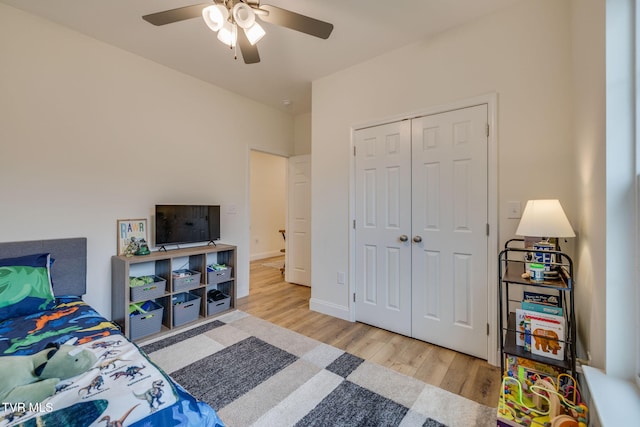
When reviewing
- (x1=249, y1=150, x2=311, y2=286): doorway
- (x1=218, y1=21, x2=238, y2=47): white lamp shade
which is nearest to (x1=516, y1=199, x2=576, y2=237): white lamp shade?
(x1=218, y1=21, x2=238, y2=47): white lamp shade

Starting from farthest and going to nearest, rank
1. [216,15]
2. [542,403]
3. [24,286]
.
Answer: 1. [24,286]
2. [216,15]
3. [542,403]

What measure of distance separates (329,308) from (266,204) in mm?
3902

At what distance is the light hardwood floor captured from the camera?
189 centimetres

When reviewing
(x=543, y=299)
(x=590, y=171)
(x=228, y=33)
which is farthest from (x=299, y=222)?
(x=590, y=171)

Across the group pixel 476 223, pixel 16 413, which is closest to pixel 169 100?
pixel 16 413

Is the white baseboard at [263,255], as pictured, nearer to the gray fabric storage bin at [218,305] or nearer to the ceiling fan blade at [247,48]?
the gray fabric storage bin at [218,305]

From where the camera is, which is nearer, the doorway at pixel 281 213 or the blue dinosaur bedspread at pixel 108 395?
the blue dinosaur bedspread at pixel 108 395

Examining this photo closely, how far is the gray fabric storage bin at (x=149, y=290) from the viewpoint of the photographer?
2.45 metres

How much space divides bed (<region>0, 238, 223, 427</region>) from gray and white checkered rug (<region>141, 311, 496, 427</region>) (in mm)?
667

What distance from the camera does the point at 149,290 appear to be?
2.54 meters

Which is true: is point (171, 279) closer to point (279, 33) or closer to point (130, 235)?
point (130, 235)

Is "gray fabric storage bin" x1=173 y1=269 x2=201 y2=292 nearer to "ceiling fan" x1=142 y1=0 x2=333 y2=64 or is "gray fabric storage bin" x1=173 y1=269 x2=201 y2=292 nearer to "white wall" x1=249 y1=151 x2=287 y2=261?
"ceiling fan" x1=142 y1=0 x2=333 y2=64

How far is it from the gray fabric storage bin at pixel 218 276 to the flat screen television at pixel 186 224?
1.30 ft

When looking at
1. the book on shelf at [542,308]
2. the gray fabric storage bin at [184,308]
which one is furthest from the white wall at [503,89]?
the gray fabric storage bin at [184,308]
